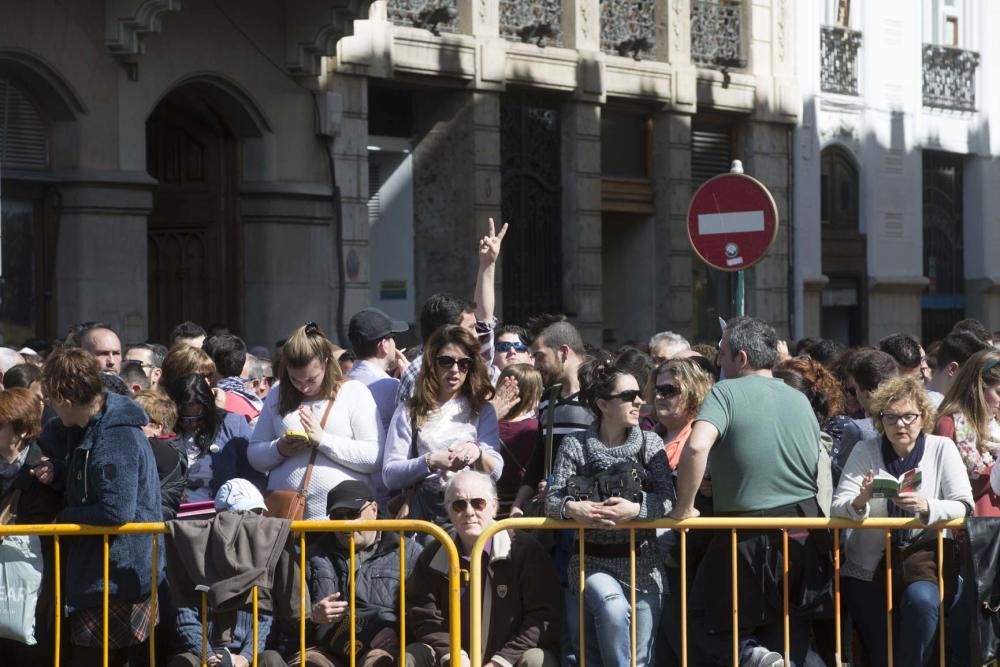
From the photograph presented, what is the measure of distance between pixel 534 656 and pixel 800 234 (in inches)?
743

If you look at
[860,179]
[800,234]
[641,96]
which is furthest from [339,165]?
[860,179]

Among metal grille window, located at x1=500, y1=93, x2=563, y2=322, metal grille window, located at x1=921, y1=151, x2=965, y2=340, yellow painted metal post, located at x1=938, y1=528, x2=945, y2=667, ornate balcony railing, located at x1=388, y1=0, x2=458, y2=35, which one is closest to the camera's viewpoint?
yellow painted metal post, located at x1=938, y1=528, x2=945, y2=667

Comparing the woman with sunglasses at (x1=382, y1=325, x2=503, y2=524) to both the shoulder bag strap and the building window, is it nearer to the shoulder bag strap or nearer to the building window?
the shoulder bag strap

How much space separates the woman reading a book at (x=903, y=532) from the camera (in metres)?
7.90

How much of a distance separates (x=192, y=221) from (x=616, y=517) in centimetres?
1173

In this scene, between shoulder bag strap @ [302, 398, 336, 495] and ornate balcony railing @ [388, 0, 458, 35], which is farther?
ornate balcony railing @ [388, 0, 458, 35]

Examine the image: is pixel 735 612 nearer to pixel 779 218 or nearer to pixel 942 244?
pixel 779 218

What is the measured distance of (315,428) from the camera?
28.3ft

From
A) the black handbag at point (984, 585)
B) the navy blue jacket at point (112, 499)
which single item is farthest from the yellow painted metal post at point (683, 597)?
the navy blue jacket at point (112, 499)

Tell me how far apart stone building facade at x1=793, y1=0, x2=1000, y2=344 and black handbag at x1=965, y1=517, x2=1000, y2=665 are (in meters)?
18.2

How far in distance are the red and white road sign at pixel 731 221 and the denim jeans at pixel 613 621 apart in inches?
215

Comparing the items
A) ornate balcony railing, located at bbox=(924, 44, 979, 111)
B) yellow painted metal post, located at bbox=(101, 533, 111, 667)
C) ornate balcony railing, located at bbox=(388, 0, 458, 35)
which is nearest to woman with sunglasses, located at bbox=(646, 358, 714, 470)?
yellow painted metal post, located at bbox=(101, 533, 111, 667)

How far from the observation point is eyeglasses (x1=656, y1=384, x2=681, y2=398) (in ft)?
27.7

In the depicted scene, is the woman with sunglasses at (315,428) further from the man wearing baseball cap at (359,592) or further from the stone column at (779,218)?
the stone column at (779,218)
